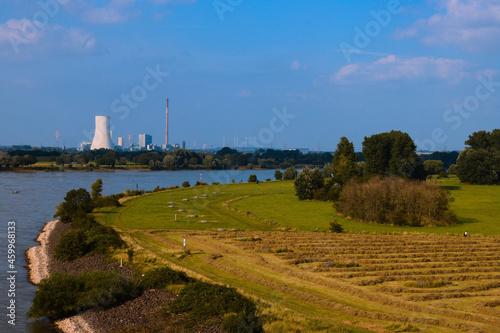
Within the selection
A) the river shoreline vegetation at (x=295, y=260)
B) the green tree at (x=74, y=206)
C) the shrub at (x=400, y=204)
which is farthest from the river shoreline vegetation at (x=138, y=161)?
the green tree at (x=74, y=206)

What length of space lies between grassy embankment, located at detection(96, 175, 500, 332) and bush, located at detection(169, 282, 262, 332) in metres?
0.77

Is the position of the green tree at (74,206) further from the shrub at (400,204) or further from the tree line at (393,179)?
the shrub at (400,204)

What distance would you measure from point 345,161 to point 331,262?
152 feet

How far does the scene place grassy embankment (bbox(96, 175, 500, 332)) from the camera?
16594mm

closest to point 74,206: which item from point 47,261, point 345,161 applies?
point 47,261

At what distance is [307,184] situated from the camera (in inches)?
2343

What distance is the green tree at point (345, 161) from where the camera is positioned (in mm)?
67688

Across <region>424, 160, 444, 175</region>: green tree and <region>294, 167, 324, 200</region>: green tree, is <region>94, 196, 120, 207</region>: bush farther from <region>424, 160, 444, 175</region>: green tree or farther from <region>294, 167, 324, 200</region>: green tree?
<region>424, 160, 444, 175</region>: green tree

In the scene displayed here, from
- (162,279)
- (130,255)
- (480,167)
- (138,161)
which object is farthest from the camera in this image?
(138,161)

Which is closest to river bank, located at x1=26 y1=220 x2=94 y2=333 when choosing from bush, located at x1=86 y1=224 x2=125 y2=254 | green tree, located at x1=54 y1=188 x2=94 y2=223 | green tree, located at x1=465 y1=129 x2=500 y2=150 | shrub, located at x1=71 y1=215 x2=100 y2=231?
green tree, located at x1=54 y1=188 x2=94 y2=223

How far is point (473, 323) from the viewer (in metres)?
15.8

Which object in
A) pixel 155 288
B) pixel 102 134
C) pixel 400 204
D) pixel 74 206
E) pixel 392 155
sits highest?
pixel 102 134

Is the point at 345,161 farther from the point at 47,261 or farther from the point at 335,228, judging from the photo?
the point at 47,261

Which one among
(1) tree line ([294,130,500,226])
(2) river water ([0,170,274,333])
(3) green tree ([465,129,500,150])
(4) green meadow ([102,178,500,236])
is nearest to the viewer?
(2) river water ([0,170,274,333])
